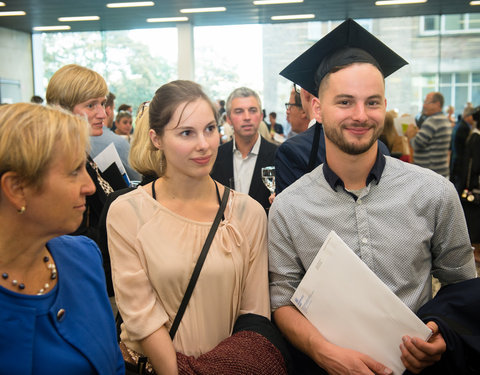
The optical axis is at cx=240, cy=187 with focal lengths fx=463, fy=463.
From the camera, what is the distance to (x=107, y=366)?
1.49 m

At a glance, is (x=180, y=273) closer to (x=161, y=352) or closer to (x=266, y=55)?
(x=161, y=352)

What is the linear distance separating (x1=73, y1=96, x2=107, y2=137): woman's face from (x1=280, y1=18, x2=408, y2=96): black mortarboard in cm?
155

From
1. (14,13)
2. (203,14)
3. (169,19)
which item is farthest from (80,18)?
(203,14)

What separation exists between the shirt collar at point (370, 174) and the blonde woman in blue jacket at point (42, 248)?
0.94m

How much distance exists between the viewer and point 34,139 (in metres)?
1.27

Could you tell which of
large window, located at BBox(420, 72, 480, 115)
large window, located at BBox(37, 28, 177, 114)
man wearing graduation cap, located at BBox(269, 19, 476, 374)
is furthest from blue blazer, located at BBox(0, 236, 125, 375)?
large window, located at BBox(420, 72, 480, 115)

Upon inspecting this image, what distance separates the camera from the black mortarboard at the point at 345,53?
1926 millimetres

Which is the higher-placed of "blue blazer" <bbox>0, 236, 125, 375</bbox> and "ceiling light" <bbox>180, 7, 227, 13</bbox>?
"ceiling light" <bbox>180, 7, 227, 13</bbox>

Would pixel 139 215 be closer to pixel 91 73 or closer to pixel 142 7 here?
pixel 91 73

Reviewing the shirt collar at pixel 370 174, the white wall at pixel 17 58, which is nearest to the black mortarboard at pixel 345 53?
the shirt collar at pixel 370 174

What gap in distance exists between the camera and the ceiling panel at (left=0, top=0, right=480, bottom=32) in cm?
1095

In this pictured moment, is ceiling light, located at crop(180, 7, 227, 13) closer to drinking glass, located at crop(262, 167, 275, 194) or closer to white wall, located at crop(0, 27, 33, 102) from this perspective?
white wall, located at crop(0, 27, 33, 102)

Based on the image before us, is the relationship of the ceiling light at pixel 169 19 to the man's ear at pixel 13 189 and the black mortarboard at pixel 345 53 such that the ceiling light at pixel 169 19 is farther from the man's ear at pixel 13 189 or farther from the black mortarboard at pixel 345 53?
the man's ear at pixel 13 189

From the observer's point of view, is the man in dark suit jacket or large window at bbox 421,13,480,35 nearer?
the man in dark suit jacket
